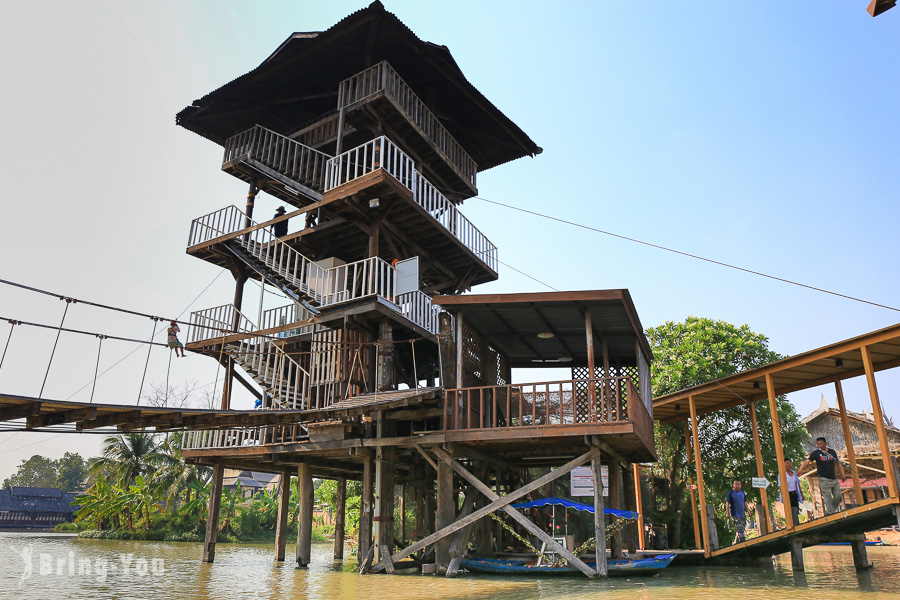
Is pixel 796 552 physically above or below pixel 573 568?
above

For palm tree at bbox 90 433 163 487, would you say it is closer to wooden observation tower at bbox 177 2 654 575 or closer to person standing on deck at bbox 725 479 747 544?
wooden observation tower at bbox 177 2 654 575

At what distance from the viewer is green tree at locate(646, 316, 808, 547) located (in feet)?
73.8

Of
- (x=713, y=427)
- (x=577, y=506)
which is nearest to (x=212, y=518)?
(x=577, y=506)

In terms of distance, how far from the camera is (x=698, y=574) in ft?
44.2

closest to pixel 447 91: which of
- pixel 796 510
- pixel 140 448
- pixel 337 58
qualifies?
pixel 337 58

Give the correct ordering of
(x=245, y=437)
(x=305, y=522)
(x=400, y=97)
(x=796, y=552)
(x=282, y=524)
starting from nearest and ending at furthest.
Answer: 1. (x=796, y=552)
2. (x=305, y=522)
3. (x=245, y=437)
4. (x=400, y=97)
5. (x=282, y=524)

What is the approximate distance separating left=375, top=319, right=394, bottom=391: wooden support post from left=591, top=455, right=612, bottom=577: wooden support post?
545 centimetres

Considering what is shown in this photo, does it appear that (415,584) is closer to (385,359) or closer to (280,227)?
(385,359)

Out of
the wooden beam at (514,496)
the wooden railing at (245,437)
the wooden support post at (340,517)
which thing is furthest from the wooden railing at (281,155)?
the wooden beam at (514,496)

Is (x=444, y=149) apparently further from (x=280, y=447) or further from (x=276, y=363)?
(x=280, y=447)

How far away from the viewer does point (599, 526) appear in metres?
12.2

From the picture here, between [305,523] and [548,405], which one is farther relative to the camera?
[305,523]

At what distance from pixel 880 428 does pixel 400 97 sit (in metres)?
13.3

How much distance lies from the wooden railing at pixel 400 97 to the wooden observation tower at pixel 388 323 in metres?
0.08
